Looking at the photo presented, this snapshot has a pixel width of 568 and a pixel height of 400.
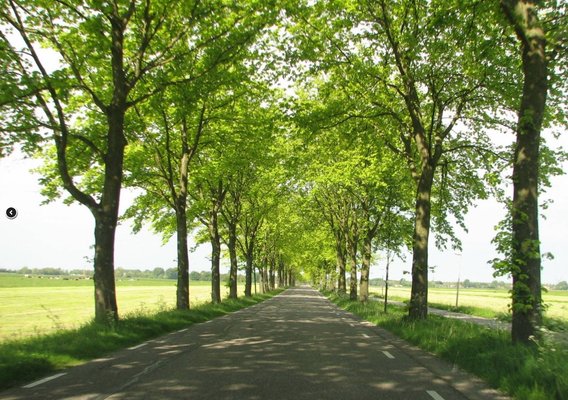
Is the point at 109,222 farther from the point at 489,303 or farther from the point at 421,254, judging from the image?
the point at 489,303

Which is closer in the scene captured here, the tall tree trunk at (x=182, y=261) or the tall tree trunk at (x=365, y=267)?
the tall tree trunk at (x=182, y=261)

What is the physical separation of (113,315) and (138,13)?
8185 millimetres

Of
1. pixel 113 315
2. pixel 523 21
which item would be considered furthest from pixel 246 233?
pixel 523 21

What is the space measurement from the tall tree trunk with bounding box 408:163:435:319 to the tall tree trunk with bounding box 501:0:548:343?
22.3ft

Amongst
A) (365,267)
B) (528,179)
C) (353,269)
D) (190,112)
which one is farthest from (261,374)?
(353,269)

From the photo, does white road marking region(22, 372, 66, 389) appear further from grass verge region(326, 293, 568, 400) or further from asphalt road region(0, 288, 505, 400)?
grass verge region(326, 293, 568, 400)

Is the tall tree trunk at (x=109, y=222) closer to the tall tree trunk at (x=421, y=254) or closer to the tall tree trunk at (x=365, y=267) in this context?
the tall tree trunk at (x=421, y=254)

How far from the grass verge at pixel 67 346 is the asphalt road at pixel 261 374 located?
446 mm

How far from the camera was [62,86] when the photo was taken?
11.6m

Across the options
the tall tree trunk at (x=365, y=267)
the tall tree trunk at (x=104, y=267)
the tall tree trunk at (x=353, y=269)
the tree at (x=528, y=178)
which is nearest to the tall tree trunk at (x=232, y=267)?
the tall tree trunk at (x=353, y=269)

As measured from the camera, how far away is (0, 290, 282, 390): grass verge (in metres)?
7.61

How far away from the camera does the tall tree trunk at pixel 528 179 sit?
29.3 ft

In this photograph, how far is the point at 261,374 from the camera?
7.83m

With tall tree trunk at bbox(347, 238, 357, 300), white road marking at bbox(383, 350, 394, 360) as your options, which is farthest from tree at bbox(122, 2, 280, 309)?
tall tree trunk at bbox(347, 238, 357, 300)
